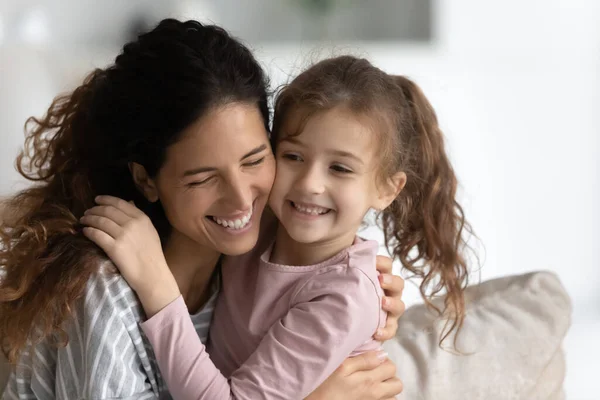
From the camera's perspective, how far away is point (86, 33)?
8.25 feet

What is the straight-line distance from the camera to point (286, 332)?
148cm

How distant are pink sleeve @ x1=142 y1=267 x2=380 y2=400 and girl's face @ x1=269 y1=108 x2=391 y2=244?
0.13 metres

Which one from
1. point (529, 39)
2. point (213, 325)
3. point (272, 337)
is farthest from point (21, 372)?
point (529, 39)

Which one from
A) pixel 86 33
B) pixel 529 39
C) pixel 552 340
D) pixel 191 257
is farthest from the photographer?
pixel 529 39

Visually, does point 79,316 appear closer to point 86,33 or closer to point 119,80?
point 119,80

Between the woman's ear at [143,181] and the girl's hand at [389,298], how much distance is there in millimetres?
515

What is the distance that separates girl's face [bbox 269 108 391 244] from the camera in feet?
4.95

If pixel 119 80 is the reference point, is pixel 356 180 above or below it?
below

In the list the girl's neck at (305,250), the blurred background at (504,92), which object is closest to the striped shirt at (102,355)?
the girl's neck at (305,250)

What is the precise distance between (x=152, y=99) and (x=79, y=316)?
A: 43 cm

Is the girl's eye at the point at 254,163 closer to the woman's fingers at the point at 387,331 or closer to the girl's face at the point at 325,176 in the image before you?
the girl's face at the point at 325,176

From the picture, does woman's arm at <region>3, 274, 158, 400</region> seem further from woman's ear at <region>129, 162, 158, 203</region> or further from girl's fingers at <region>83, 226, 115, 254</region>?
woman's ear at <region>129, 162, 158, 203</region>

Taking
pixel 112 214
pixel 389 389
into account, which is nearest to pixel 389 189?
pixel 389 389

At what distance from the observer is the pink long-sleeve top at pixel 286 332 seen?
1451 millimetres
